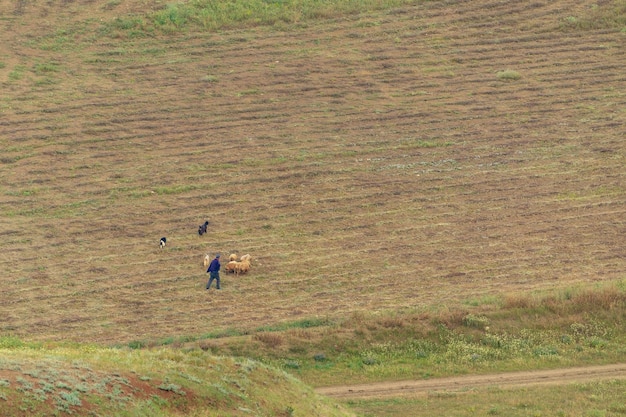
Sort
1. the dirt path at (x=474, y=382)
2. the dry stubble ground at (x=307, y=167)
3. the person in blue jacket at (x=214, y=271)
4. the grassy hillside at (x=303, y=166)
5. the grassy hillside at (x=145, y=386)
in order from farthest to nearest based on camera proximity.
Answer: the dry stubble ground at (x=307, y=167) < the person in blue jacket at (x=214, y=271) < the grassy hillside at (x=303, y=166) < the dirt path at (x=474, y=382) < the grassy hillside at (x=145, y=386)

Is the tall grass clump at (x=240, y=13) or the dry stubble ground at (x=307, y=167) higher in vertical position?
the tall grass clump at (x=240, y=13)

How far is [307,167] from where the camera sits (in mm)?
40000

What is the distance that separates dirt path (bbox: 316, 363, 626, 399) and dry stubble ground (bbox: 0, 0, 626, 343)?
13.9 ft

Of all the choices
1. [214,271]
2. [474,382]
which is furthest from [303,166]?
[474,382]

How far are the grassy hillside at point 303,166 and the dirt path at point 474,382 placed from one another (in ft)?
4.09

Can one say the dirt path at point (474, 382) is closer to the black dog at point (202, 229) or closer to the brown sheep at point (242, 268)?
the brown sheep at point (242, 268)

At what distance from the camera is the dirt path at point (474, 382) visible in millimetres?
24844

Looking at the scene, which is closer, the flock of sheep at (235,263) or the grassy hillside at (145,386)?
the grassy hillside at (145,386)

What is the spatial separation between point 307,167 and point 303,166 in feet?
0.57

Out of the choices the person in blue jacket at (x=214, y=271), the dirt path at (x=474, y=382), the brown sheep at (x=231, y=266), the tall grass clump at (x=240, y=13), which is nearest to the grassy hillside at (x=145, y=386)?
the dirt path at (x=474, y=382)

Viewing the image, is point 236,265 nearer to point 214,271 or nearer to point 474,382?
point 214,271

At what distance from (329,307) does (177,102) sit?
18.3 m

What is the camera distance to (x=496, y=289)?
102 feet

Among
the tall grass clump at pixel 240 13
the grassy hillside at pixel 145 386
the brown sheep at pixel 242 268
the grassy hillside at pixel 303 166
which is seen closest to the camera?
the grassy hillside at pixel 145 386
